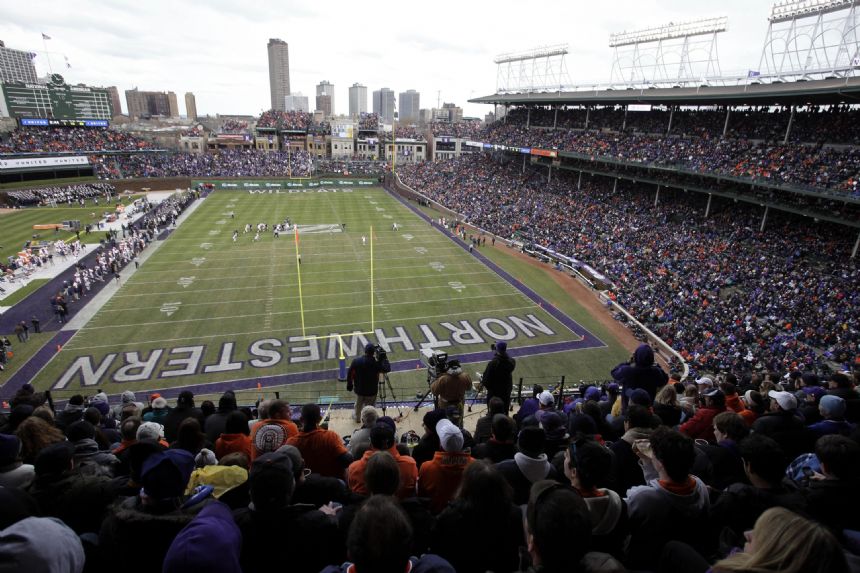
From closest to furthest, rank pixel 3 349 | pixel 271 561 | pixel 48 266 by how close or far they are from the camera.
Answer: pixel 271 561 < pixel 3 349 < pixel 48 266

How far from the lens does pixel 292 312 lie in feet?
88.5

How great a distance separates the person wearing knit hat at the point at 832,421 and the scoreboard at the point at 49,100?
95296 millimetres

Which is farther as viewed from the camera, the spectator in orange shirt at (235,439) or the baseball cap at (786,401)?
the baseball cap at (786,401)

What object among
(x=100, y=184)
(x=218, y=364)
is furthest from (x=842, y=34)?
(x=100, y=184)

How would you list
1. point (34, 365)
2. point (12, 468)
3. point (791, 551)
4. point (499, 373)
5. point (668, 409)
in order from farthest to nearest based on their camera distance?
1. point (34, 365)
2. point (499, 373)
3. point (668, 409)
4. point (12, 468)
5. point (791, 551)

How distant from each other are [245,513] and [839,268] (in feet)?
114

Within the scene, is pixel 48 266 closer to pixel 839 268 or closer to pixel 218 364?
pixel 218 364

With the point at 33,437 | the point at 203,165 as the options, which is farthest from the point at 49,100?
the point at 33,437

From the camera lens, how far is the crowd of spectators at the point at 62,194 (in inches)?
2175

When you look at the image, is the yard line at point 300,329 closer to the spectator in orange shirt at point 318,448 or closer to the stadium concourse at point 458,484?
the stadium concourse at point 458,484

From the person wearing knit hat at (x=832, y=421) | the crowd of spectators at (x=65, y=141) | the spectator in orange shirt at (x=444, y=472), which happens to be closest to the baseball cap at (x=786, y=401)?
the person wearing knit hat at (x=832, y=421)

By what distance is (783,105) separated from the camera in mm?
36656

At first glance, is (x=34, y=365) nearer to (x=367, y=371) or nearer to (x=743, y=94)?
(x=367, y=371)

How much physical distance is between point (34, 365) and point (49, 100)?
245ft
